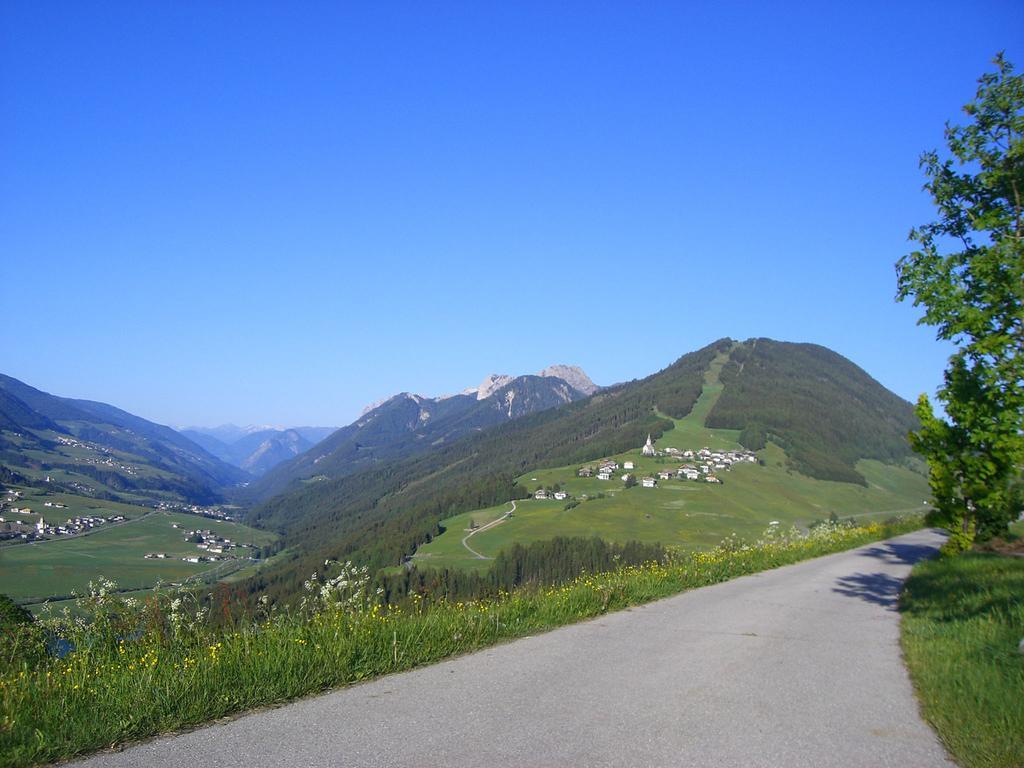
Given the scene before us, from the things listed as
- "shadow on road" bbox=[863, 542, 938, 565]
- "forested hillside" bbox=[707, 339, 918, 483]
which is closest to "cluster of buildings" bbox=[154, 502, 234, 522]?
"forested hillside" bbox=[707, 339, 918, 483]

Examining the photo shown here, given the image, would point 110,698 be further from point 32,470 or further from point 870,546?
point 32,470

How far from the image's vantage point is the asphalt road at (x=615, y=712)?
197 inches

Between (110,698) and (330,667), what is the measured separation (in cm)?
194

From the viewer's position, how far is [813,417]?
147 m

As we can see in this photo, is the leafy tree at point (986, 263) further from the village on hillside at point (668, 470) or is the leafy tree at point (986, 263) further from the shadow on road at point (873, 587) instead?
the village on hillside at point (668, 470)

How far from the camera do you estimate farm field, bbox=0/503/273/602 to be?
33.1 m

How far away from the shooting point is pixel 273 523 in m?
186

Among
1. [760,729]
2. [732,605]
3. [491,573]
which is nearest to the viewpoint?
[760,729]

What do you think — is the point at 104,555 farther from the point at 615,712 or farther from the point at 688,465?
the point at 688,465

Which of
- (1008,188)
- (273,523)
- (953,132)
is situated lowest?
(273,523)

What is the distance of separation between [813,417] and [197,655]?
156372 mm

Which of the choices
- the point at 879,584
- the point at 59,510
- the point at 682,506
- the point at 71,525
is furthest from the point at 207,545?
the point at 879,584

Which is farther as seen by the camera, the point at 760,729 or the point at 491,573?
the point at 491,573

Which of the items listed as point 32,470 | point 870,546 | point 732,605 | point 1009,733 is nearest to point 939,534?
point 870,546
